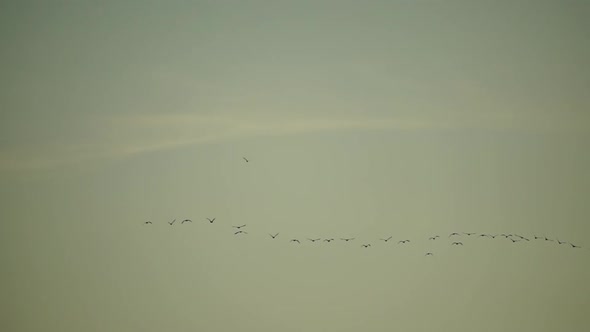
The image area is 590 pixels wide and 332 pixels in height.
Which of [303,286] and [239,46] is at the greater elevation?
[239,46]

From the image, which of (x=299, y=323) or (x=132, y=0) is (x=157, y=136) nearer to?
(x=132, y=0)

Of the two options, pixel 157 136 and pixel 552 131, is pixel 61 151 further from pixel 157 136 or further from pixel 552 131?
pixel 552 131

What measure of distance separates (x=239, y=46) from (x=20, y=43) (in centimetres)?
74

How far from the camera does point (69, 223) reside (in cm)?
113

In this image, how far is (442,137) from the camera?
1188mm

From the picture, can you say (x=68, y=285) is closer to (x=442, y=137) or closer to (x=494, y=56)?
(x=442, y=137)

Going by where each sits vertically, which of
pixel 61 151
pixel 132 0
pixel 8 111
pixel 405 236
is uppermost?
pixel 132 0

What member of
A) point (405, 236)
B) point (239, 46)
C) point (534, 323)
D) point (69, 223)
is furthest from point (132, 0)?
point (534, 323)

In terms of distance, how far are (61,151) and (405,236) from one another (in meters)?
1.21

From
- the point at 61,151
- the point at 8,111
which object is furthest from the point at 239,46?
the point at 8,111

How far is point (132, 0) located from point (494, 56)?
128cm

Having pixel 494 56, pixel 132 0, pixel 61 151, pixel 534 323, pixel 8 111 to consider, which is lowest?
pixel 534 323

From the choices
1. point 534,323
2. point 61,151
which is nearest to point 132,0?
point 61,151

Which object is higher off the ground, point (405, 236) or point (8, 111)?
point (8, 111)
